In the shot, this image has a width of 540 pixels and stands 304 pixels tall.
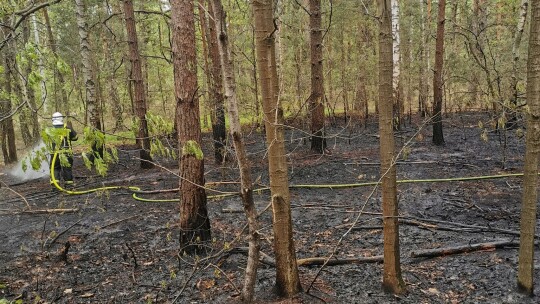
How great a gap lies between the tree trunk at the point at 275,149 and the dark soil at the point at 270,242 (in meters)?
0.19

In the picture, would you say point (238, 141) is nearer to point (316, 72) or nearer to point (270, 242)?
point (270, 242)

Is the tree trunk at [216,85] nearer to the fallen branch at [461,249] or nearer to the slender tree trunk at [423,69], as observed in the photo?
the fallen branch at [461,249]

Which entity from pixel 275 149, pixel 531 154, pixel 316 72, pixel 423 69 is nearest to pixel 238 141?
pixel 275 149

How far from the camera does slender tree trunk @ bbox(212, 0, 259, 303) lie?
3.04 m

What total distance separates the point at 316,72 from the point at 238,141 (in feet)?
26.8

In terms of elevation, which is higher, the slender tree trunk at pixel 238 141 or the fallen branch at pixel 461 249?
the slender tree trunk at pixel 238 141

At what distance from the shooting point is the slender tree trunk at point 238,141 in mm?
3045

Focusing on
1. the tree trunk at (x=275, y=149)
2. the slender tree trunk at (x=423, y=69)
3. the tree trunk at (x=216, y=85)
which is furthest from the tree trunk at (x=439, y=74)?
the tree trunk at (x=275, y=149)

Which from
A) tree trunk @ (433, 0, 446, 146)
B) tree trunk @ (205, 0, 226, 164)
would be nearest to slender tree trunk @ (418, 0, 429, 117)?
tree trunk @ (433, 0, 446, 146)

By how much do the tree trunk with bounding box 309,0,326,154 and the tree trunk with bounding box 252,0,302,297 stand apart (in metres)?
6.77

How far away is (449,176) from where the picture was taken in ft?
27.2

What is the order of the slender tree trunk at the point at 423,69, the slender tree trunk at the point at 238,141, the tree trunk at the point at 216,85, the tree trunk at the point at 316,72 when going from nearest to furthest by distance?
1. the slender tree trunk at the point at 238,141
2. the tree trunk at the point at 216,85
3. the tree trunk at the point at 316,72
4. the slender tree trunk at the point at 423,69

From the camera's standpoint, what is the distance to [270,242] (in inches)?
141

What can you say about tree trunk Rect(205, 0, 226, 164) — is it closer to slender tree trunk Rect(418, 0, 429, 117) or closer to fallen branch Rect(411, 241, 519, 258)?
fallen branch Rect(411, 241, 519, 258)
